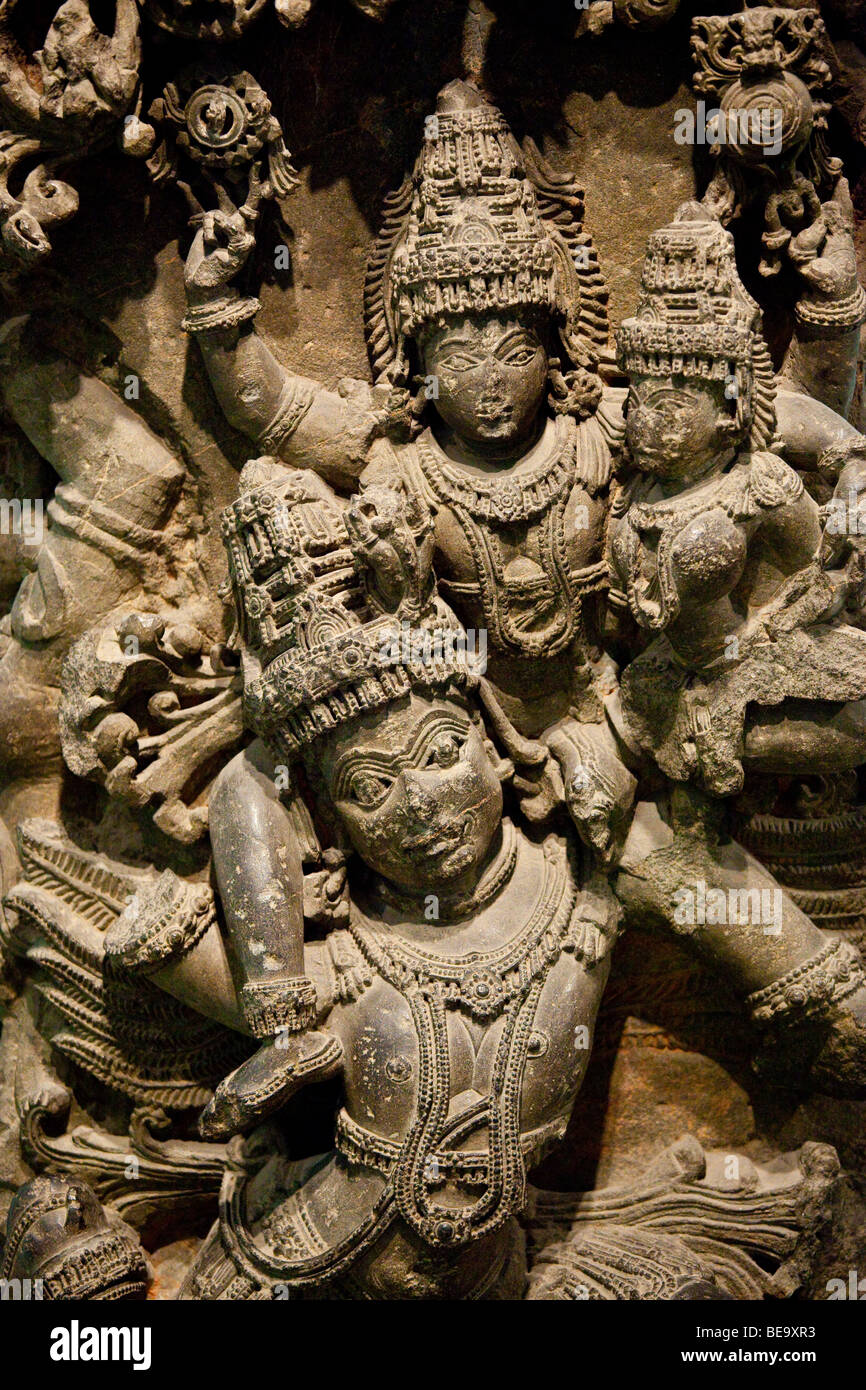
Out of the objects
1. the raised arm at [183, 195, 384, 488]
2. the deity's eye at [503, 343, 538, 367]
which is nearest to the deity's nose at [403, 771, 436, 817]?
the raised arm at [183, 195, 384, 488]

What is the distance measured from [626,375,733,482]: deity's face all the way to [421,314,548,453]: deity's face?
0.30 metres

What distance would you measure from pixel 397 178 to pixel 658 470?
Answer: 1.12m

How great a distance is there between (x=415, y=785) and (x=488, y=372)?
Answer: 108 centimetres

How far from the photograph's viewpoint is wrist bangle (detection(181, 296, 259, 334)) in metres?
4.92

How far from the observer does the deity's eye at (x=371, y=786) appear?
15.6 ft

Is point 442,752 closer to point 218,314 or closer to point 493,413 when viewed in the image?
point 493,413

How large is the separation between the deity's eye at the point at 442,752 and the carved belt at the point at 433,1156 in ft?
2.89

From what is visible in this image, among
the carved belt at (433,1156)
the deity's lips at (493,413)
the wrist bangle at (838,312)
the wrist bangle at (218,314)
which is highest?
the wrist bangle at (838,312)

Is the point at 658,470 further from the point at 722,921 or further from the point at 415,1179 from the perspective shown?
the point at 415,1179

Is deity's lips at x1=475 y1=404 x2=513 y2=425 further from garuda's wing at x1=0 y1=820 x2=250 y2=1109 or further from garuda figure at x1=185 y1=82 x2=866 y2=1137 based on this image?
garuda's wing at x1=0 y1=820 x2=250 y2=1109

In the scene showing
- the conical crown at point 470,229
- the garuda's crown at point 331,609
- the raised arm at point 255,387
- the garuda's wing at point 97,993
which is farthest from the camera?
the garuda's wing at point 97,993

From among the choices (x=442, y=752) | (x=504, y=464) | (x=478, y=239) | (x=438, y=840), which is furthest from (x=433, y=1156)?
(x=478, y=239)

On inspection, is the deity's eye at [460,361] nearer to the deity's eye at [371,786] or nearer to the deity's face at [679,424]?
the deity's face at [679,424]

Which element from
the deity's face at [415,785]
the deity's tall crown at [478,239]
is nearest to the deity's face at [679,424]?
the deity's tall crown at [478,239]
